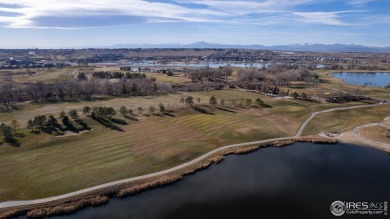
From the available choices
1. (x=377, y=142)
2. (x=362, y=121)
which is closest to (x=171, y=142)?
(x=377, y=142)

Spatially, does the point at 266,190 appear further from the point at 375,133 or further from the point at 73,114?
the point at 73,114

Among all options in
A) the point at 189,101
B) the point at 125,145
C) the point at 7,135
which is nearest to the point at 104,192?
the point at 125,145

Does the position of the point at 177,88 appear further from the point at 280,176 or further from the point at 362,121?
the point at 280,176

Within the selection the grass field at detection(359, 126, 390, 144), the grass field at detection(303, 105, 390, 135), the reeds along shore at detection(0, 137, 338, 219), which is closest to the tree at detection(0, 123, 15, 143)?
the reeds along shore at detection(0, 137, 338, 219)

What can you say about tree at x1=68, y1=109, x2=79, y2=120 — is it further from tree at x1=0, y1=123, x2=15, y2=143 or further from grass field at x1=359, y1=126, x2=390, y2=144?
grass field at x1=359, y1=126, x2=390, y2=144

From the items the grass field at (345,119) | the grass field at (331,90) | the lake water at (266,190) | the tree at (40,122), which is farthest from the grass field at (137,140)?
the grass field at (331,90)

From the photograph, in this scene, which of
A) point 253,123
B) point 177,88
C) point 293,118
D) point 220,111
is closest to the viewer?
point 253,123
